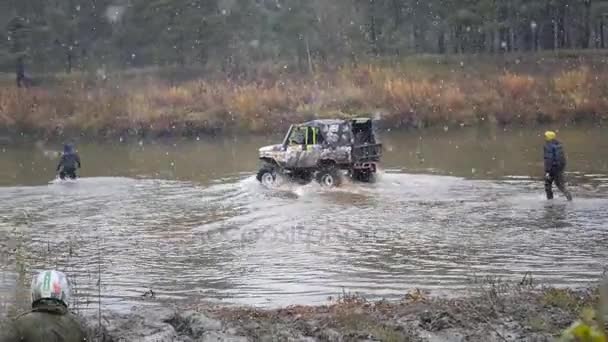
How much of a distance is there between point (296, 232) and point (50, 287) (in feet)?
39.8

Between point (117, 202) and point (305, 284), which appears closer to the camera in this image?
point (305, 284)

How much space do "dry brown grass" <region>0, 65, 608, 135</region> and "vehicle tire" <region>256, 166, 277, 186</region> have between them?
21321 mm

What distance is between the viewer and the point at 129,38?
67.8m

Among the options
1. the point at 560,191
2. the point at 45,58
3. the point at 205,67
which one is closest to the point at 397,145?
the point at 560,191

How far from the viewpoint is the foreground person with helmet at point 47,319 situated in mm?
4914

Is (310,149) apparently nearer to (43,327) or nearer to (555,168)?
(555,168)

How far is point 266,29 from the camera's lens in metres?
72.5

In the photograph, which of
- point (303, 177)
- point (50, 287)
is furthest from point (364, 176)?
point (50, 287)

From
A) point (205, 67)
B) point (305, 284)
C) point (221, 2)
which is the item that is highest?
point (221, 2)

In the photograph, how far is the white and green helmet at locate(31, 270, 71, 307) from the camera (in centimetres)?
501

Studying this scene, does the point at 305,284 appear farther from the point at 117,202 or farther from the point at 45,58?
the point at 45,58

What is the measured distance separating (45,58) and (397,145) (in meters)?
36.6

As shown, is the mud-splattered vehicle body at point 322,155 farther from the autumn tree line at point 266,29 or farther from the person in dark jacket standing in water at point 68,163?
the autumn tree line at point 266,29

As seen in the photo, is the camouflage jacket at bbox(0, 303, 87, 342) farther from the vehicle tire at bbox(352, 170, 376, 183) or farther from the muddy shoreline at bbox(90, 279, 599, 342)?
the vehicle tire at bbox(352, 170, 376, 183)
